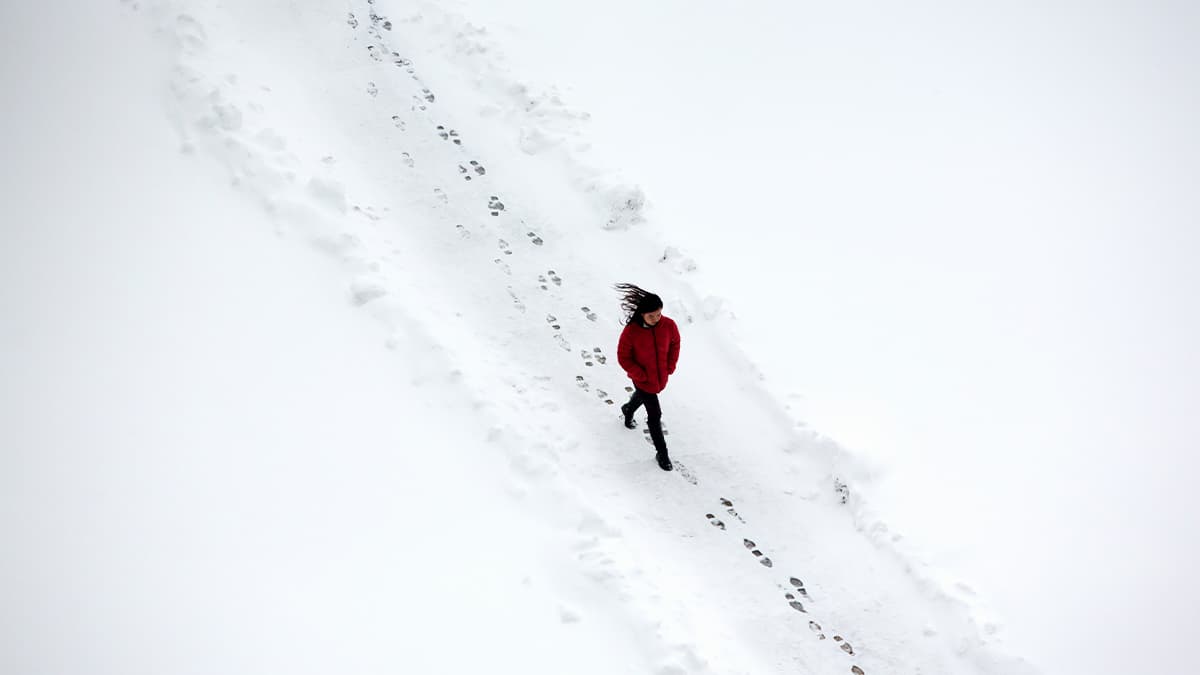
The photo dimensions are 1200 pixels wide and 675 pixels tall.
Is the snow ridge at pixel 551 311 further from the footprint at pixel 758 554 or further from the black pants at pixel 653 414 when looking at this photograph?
the black pants at pixel 653 414

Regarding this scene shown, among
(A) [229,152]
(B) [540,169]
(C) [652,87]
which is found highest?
(C) [652,87]

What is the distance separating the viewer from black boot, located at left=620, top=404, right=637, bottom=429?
669cm

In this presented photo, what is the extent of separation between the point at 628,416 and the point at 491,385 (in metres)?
1.21

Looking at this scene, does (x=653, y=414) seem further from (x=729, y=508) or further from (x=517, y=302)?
(x=517, y=302)

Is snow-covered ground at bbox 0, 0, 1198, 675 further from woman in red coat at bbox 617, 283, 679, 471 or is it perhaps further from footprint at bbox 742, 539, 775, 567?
woman in red coat at bbox 617, 283, 679, 471

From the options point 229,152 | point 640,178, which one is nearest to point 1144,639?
point 640,178

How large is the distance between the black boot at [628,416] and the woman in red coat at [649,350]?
225 millimetres

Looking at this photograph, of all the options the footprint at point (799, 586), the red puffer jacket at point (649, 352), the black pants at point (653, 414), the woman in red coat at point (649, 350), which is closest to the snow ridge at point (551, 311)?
the footprint at point (799, 586)

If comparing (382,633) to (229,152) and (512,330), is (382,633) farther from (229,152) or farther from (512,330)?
(229,152)

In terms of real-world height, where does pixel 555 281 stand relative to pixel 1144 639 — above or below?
above

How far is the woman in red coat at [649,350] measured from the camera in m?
6.08

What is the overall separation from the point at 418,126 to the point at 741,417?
17.3 feet

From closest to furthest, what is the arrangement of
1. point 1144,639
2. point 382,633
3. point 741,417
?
point 382,633
point 1144,639
point 741,417

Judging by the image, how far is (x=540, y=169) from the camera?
30.6 ft
